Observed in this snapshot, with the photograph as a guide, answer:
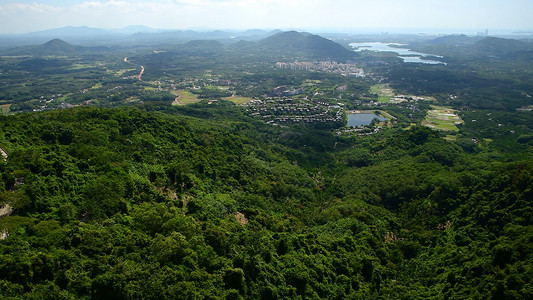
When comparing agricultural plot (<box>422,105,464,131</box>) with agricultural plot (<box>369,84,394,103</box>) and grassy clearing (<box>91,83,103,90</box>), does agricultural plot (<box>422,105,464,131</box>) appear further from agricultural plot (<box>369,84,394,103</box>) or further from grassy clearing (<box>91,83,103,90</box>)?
grassy clearing (<box>91,83,103,90</box>)

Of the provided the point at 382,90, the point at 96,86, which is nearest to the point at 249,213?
the point at 382,90

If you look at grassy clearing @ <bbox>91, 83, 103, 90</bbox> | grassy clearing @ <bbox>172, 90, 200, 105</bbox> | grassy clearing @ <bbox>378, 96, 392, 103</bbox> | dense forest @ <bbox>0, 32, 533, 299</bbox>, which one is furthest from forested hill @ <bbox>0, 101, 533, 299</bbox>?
grassy clearing @ <bbox>91, 83, 103, 90</bbox>

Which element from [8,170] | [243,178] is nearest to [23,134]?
[8,170]

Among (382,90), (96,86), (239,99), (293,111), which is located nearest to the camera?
(293,111)

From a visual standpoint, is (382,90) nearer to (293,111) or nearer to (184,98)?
(293,111)

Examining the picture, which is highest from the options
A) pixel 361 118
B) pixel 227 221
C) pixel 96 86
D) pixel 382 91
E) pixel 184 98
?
pixel 96 86

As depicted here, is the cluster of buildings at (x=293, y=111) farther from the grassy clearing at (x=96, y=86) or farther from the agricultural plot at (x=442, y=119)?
the grassy clearing at (x=96, y=86)

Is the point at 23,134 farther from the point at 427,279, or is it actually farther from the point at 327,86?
the point at 327,86

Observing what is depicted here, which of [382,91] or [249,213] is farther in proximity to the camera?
[382,91]
